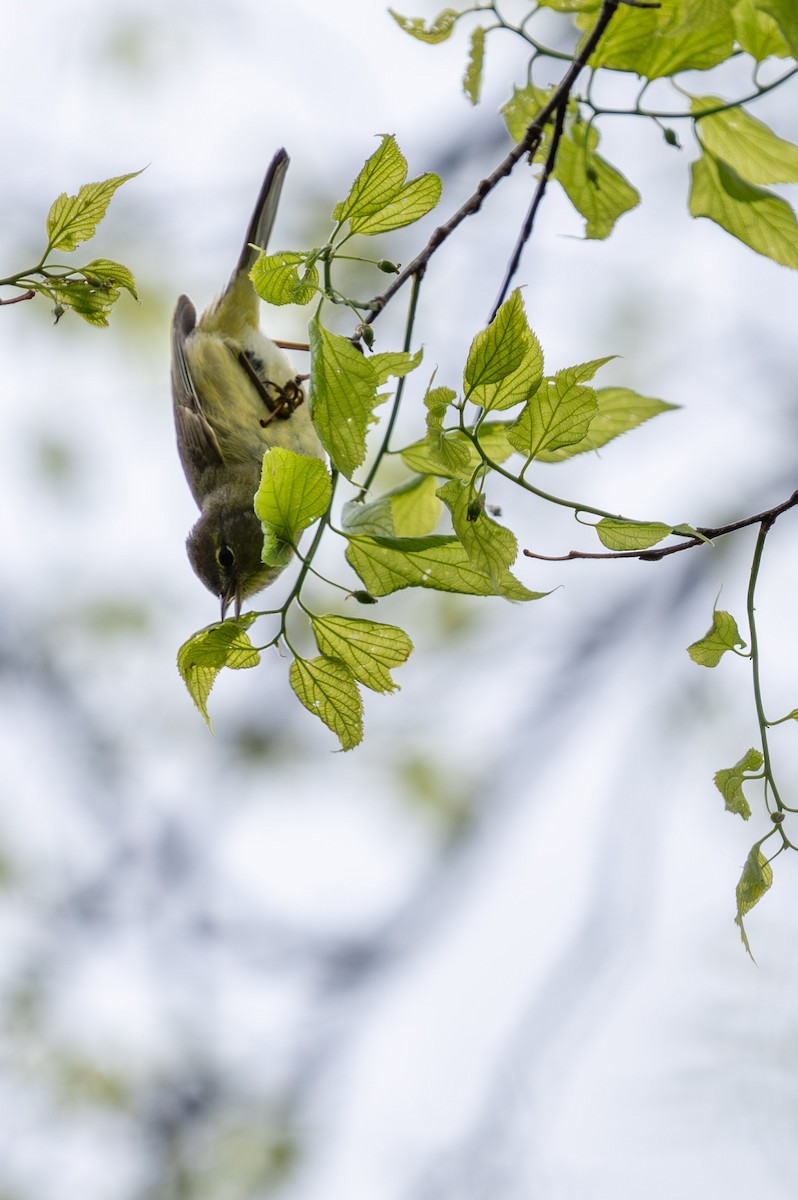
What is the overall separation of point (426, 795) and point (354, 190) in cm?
906

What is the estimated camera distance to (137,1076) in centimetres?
1014

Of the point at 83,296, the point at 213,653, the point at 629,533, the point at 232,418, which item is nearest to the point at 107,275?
the point at 83,296

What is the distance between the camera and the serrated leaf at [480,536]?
1677mm

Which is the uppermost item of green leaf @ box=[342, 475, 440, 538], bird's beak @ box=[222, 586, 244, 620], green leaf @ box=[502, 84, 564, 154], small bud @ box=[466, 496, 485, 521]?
bird's beak @ box=[222, 586, 244, 620]

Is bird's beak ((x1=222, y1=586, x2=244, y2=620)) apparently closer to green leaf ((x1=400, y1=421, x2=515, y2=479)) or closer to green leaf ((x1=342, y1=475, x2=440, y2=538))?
green leaf ((x1=342, y1=475, x2=440, y2=538))

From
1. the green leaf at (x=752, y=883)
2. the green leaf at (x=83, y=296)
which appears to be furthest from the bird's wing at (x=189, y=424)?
the green leaf at (x=752, y=883)

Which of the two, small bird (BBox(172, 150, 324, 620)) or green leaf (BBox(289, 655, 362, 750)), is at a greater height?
small bird (BBox(172, 150, 324, 620))

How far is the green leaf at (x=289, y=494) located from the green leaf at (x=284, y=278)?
0.74ft

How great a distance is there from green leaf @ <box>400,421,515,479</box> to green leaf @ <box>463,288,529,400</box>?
11cm

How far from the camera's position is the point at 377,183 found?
5.38 feet

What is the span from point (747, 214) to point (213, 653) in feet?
4.13

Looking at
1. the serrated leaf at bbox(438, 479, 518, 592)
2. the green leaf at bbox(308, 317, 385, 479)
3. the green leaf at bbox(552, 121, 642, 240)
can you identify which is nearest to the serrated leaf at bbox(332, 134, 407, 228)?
the green leaf at bbox(308, 317, 385, 479)

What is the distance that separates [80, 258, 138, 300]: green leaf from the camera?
195cm

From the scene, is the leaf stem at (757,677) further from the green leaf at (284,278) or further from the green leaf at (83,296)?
the green leaf at (83,296)
